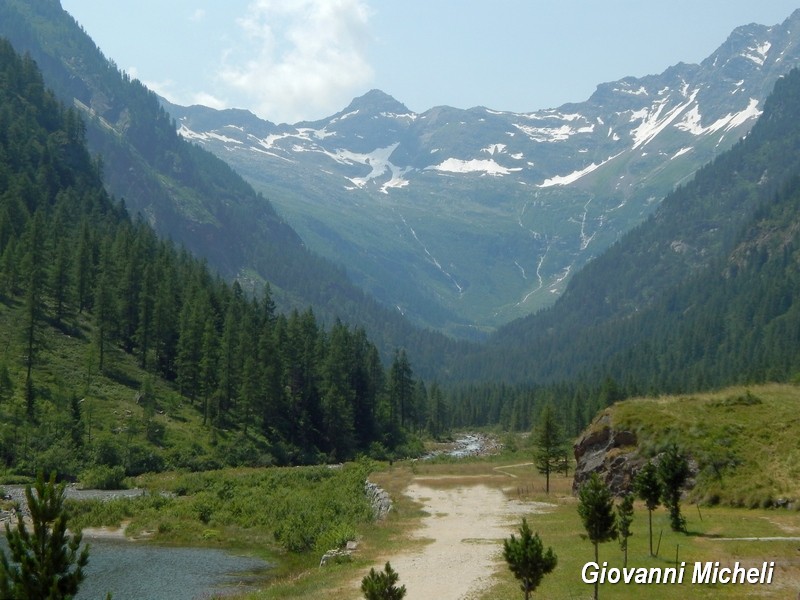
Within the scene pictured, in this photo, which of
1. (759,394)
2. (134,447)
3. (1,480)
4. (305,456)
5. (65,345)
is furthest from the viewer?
(305,456)

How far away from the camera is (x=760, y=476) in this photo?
1869 inches

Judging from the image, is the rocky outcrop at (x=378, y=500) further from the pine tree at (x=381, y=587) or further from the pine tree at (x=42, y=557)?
the pine tree at (x=42, y=557)

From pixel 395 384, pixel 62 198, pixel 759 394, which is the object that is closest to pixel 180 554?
pixel 759 394

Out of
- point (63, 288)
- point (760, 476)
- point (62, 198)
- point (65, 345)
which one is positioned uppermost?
point (62, 198)

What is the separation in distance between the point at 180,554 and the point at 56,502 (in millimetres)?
34817

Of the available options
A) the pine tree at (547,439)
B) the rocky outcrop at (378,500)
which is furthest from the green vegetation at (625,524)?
the pine tree at (547,439)

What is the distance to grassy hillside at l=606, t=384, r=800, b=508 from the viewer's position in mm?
46750

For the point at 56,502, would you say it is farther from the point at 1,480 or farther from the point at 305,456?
the point at 305,456

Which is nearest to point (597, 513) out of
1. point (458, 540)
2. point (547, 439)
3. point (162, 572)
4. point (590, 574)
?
point (590, 574)

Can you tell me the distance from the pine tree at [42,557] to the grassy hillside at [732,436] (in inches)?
1688

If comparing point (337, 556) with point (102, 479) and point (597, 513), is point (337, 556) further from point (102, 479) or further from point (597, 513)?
point (102, 479)

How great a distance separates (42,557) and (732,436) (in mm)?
49231

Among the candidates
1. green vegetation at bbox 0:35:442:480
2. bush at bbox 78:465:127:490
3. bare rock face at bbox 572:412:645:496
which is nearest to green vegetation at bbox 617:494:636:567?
bare rock face at bbox 572:412:645:496

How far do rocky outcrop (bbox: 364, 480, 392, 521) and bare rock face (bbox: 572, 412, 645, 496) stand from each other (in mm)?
16605
